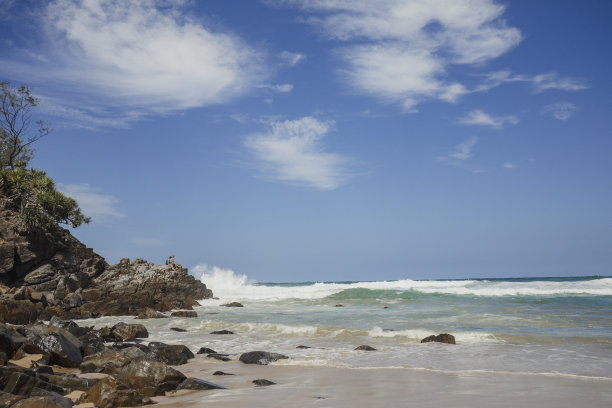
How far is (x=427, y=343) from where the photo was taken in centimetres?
1266

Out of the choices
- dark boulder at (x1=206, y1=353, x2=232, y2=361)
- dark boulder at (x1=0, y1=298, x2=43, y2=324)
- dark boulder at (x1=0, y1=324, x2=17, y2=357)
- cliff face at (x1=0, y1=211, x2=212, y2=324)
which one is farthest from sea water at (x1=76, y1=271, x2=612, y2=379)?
dark boulder at (x1=0, y1=324, x2=17, y2=357)

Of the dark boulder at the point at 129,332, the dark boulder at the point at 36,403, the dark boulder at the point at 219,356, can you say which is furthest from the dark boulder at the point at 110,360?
the dark boulder at the point at 129,332

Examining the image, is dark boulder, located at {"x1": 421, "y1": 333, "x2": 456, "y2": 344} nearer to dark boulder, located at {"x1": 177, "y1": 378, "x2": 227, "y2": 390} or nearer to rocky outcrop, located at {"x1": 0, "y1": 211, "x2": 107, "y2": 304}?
dark boulder, located at {"x1": 177, "y1": 378, "x2": 227, "y2": 390}

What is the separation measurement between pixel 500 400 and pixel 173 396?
15.8ft

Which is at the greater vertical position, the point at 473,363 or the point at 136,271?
the point at 136,271

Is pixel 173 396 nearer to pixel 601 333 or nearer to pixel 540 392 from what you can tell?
pixel 540 392

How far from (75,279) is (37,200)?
6.26m

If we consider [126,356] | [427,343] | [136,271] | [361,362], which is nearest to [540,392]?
[361,362]

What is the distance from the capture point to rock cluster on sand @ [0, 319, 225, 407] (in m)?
5.93

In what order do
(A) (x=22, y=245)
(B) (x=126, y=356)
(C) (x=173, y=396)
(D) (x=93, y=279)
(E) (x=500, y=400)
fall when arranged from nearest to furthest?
(E) (x=500, y=400), (C) (x=173, y=396), (B) (x=126, y=356), (A) (x=22, y=245), (D) (x=93, y=279)

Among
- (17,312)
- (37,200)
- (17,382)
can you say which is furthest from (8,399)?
(37,200)

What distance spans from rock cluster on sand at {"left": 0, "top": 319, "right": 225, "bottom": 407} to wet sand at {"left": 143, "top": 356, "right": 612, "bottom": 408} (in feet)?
1.47

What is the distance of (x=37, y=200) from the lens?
29.3m

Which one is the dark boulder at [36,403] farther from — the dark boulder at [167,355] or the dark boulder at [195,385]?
the dark boulder at [167,355]
